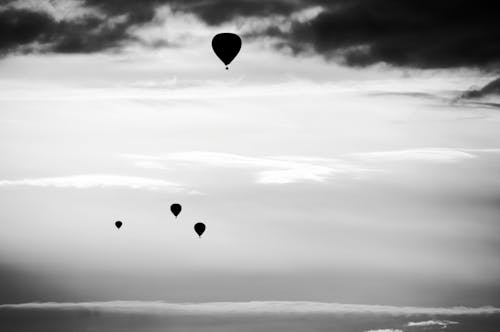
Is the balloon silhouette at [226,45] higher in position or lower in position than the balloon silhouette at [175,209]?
higher

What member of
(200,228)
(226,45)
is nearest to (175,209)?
(200,228)

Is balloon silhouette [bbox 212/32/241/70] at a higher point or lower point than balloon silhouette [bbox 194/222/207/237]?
higher

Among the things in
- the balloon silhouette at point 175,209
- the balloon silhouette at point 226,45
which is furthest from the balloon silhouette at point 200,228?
the balloon silhouette at point 226,45

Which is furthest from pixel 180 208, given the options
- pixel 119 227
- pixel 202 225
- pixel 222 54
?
pixel 222 54

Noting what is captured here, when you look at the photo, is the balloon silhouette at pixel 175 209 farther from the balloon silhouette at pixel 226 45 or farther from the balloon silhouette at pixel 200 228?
the balloon silhouette at pixel 226 45

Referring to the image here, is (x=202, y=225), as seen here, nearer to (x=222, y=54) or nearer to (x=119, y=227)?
(x=119, y=227)

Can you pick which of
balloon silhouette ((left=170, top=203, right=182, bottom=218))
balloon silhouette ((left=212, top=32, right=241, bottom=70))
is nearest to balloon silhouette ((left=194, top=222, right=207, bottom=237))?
balloon silhouette ((left=170, top=203, right=182, bottom=218))

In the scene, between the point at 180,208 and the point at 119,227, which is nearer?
the point at 180,208

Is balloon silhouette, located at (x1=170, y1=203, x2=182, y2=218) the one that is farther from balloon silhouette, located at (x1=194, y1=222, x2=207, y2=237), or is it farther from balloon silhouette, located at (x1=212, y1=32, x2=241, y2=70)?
balloon silhouette, located at (x1=212, y1=32, x2=241, y2=70)
